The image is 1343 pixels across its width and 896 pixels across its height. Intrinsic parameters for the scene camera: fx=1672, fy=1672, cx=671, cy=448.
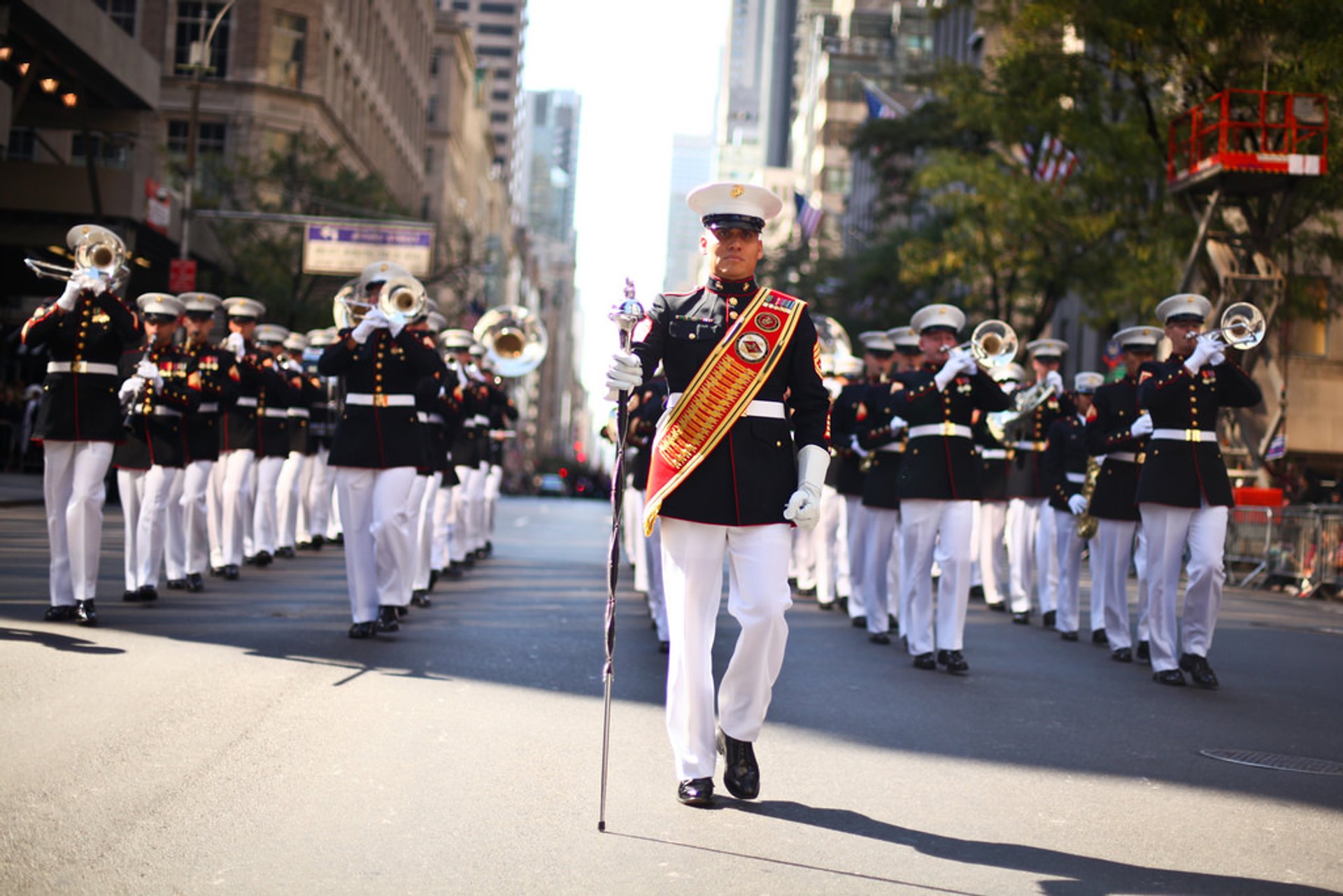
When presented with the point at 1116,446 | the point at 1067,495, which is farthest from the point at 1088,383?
the point at 1116,446

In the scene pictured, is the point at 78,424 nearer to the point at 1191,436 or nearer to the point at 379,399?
the point at 379,399

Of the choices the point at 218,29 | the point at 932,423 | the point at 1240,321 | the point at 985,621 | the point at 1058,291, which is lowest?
the point at 985,621

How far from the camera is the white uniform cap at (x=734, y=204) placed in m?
6.65

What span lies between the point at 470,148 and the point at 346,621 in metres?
110

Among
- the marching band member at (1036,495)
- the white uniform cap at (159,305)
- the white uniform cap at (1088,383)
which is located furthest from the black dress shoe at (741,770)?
the white uniform cap at (1088,383)

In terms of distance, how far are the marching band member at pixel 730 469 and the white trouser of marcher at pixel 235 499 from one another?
9.50m

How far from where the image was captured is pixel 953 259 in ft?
101

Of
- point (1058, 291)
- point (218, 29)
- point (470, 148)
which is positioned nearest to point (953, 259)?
point (1058, 291)

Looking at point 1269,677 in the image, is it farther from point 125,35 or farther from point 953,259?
point 125,35

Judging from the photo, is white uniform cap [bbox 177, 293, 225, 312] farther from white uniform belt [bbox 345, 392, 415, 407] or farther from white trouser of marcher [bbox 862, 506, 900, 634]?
white trouser of marcher [bbox 862, 506, 900, 634]

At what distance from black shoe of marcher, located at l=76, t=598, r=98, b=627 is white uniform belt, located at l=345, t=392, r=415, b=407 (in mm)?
2079

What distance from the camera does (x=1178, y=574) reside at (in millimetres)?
11180

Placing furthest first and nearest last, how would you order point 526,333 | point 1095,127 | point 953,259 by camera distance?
point 953,259 < point 1095,127 < point 526,333

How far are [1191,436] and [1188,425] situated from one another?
0.34ft
